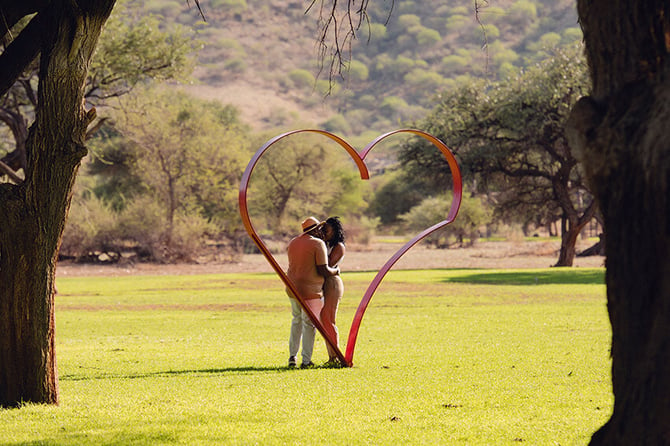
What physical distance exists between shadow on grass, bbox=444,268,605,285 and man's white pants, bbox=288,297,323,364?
2008 centimetres

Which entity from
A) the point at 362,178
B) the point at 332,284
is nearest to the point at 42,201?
the point at 362,178

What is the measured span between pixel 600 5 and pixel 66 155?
5.06 metres

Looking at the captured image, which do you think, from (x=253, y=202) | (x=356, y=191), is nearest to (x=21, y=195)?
(x=253, y=202)

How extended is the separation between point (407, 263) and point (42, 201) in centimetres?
4255

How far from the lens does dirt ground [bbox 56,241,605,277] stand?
43.6m

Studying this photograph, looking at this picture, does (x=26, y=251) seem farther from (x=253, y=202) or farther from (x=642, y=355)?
(x=253, y=202)

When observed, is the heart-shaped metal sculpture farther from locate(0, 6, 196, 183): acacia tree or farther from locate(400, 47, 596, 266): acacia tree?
locate(400, 47, 596, 266): acacia tree

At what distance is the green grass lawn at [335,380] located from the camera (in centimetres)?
682

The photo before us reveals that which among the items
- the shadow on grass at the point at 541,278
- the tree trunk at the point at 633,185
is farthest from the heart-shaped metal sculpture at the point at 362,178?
the shadow on grass at the point at 541,278

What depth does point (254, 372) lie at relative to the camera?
10.6 m

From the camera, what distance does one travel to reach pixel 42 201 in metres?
7.59

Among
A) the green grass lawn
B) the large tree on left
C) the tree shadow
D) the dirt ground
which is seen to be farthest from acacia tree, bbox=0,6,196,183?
the large tree on left

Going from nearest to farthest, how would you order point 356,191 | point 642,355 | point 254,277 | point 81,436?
point 642,355 < point 81,436 < point 254,277 < point 356,191

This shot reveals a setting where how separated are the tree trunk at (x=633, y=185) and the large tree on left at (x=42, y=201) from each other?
477cm
